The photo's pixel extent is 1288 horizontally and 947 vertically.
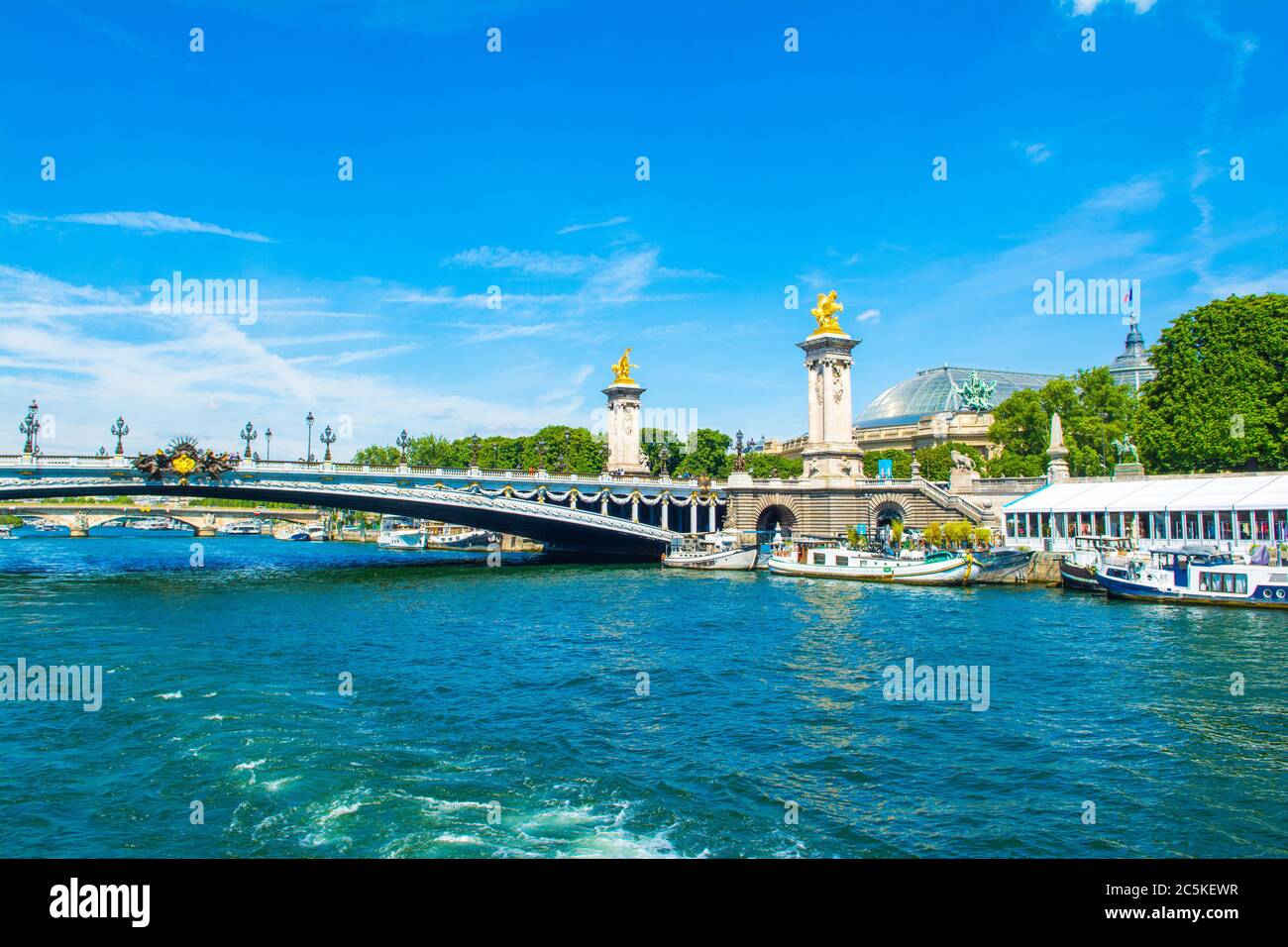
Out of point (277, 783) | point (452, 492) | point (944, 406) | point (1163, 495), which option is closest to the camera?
point (277, 783)

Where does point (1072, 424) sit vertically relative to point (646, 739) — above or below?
above

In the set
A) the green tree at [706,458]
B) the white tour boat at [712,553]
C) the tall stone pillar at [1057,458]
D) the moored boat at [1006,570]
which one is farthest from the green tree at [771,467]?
the moored boat at [1006,570]

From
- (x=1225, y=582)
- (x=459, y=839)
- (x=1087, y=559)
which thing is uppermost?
(x=1087, y=559)

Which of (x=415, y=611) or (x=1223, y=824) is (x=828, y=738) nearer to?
(x=1223, y=824)

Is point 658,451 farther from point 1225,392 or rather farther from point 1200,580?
point 1200,580

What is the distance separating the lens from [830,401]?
90812 mm

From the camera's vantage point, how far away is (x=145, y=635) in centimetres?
3659

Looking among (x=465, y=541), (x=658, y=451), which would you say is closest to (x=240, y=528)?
(x=465, y=541)

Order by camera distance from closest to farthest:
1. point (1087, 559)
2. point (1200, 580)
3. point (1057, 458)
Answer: point (1200, 580), point (1087, 559), point (1057, 458)

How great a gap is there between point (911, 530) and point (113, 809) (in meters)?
75.4

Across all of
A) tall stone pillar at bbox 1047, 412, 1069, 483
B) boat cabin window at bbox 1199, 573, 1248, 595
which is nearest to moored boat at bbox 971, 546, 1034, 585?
boat cabin window at bbox 1199, 573, 1248, 595

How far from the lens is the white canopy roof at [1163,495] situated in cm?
5656

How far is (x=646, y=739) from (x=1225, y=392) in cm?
6702

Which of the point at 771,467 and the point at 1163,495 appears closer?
the point at 1163,495
